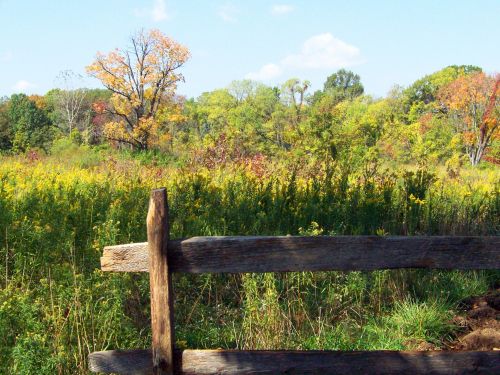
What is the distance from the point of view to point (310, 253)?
3430mm

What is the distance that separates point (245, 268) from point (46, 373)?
1784 mm

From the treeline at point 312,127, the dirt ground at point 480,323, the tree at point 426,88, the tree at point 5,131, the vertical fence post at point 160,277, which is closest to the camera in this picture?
the vertical fence post at point 160,277

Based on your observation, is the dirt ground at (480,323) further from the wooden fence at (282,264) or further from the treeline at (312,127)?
the treeline at (312,127)

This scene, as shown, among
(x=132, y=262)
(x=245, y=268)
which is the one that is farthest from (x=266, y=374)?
(x=132, y=262)

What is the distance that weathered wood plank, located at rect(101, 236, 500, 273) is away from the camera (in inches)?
135

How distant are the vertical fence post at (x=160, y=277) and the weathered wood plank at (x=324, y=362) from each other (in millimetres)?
119

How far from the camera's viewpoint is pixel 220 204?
7430 millimetres

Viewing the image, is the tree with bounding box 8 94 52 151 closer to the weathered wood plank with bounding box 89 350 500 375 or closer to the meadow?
the meadow

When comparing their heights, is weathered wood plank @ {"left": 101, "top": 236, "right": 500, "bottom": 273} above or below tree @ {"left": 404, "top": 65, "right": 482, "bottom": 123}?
below

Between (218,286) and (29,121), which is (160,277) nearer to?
(218,286)

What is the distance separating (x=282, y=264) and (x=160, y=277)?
666 millimetres

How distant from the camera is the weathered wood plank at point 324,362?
351 centimetres

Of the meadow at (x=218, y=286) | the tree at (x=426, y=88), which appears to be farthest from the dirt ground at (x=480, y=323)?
the tree at (x=426, y=88)

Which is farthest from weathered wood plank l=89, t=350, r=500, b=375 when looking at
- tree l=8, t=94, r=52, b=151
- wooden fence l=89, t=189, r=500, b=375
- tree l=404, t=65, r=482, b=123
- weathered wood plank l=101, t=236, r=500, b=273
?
tree l=8, t=94, r=52, b=151
